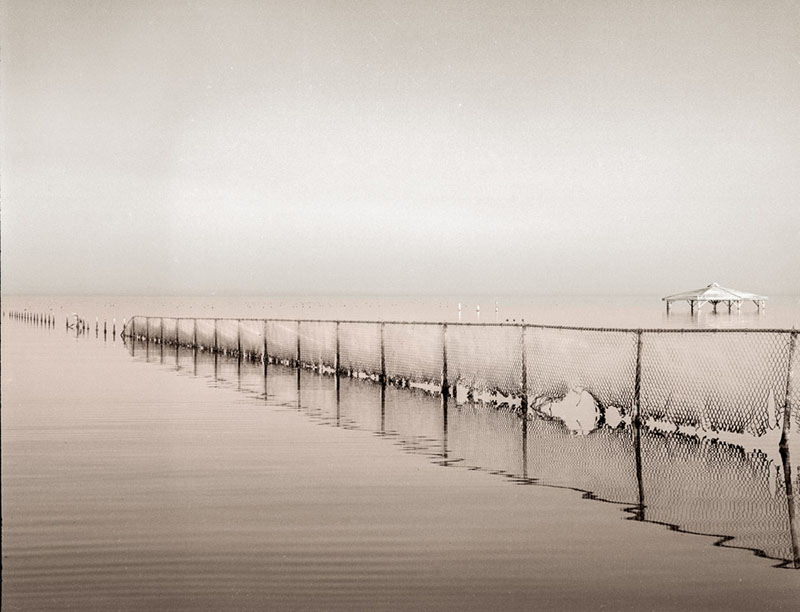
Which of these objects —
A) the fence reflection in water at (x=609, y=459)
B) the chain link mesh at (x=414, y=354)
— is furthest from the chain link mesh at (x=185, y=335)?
the fence reflection in water at (x=609, y=459)

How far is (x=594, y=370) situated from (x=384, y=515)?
9.27 m

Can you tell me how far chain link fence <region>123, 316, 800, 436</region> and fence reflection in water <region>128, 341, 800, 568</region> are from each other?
467 mm

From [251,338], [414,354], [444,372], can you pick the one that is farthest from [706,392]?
[251,338]

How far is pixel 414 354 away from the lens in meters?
24.9

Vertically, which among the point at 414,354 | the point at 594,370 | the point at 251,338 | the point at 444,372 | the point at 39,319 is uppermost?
the point at 39,319

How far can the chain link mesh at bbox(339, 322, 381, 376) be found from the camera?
27.7 meters

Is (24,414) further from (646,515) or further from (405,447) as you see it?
(646,515)

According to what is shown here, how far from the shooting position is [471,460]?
1391cm

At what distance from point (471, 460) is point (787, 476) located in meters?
4.11

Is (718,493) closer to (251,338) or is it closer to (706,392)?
(706,392)

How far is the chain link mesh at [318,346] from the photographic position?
30250 mm

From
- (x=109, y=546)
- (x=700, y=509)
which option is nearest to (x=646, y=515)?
(x=700, y=509)


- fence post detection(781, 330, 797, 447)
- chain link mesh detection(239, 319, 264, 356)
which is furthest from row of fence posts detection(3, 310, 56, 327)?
fence post detection(781, 330, 797, 447)

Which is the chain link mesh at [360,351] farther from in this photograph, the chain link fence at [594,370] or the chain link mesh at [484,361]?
the chain link mesh at [484,361]
